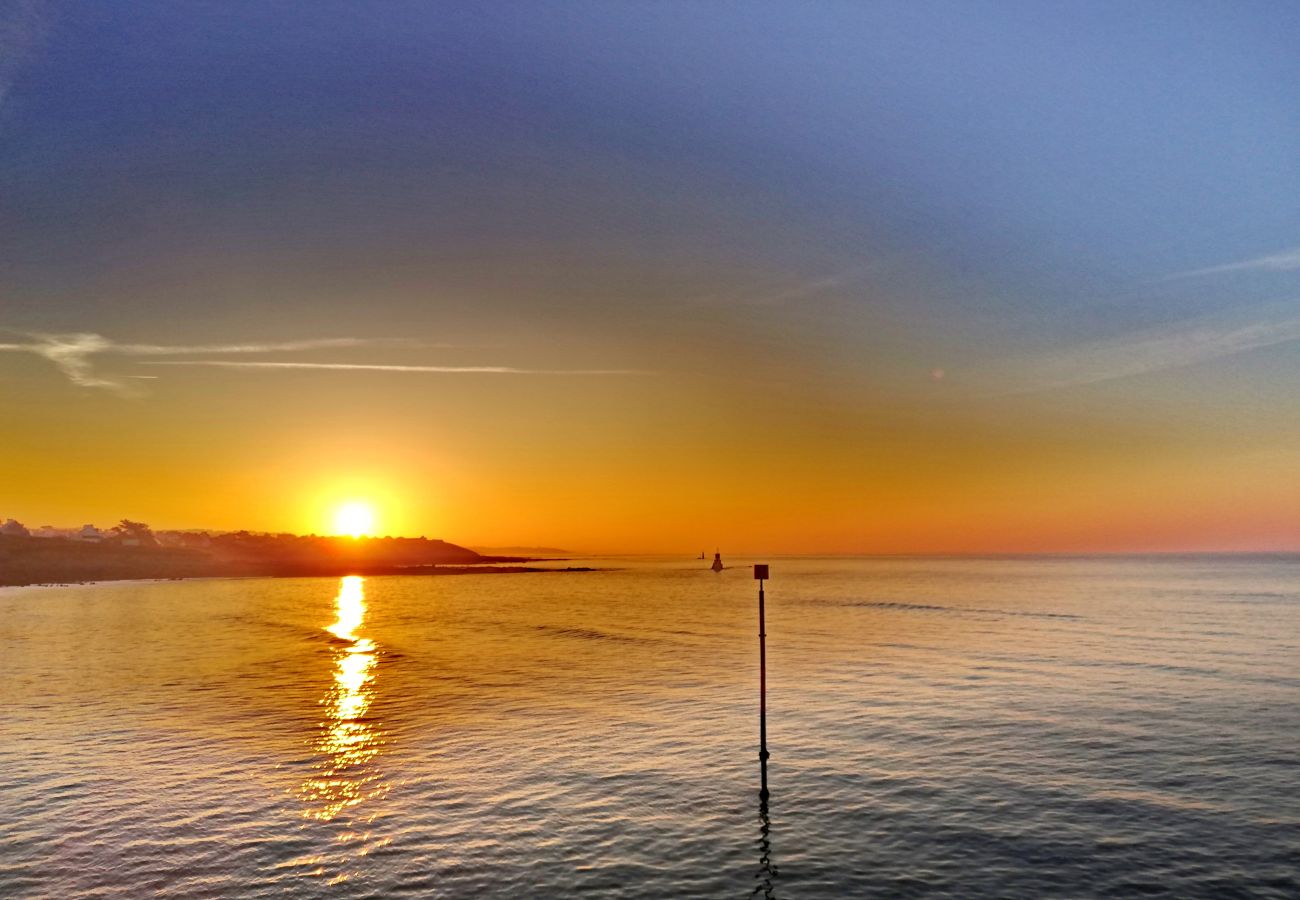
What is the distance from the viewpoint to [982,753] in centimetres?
3519

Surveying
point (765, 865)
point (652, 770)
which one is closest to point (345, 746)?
point (652, 770)

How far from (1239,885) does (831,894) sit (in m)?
10.4

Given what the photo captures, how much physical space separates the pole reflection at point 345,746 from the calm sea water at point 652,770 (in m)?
0.23

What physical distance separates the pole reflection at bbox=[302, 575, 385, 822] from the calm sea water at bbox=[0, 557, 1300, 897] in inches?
9.0

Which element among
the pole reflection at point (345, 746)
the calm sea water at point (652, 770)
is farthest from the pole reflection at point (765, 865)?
the pole reflection at point (345, 746)

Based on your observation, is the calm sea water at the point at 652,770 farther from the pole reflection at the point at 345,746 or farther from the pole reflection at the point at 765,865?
the pole reflection at the point at 345,746

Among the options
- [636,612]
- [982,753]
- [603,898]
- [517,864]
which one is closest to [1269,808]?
[982,753]

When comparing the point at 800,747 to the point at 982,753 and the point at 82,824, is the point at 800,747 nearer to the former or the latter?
the point at 982,753

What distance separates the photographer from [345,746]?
37875 mm

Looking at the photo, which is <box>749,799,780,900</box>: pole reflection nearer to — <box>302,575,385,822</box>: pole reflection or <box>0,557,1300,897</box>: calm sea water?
<box>0,557,1300,897</box>: calm sea water

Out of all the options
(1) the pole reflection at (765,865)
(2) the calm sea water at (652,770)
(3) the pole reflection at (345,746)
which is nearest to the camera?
(1) the pole reflection at (765,865)

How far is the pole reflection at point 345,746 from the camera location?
29.5 m

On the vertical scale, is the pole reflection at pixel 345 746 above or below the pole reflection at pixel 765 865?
below

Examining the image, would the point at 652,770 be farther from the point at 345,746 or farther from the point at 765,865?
the point at 345,746
